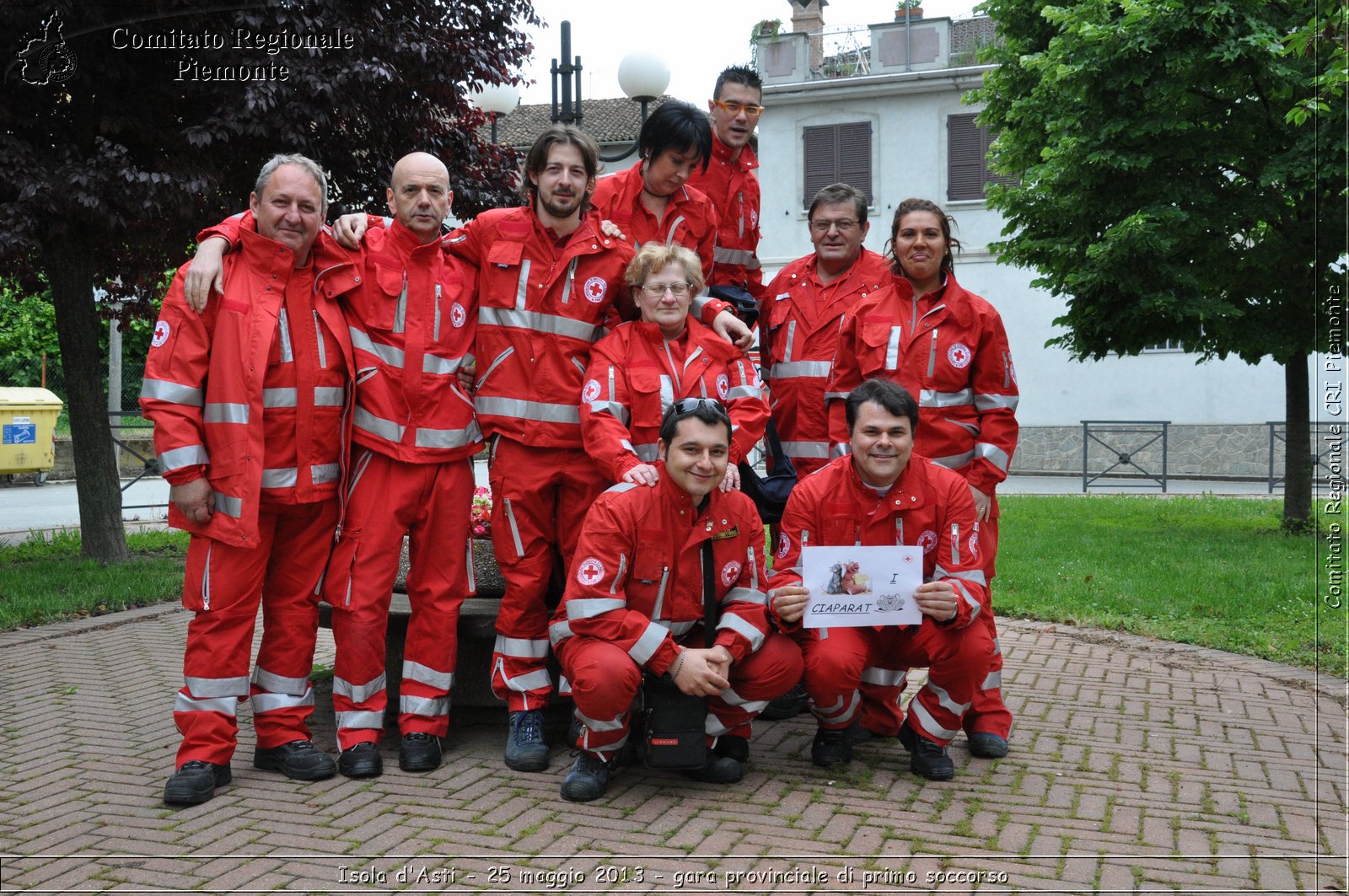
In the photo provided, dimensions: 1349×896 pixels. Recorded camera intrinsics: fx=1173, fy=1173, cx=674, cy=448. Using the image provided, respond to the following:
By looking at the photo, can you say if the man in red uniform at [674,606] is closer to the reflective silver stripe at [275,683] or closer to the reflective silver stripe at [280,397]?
the reflective silver stripe at [275,683]

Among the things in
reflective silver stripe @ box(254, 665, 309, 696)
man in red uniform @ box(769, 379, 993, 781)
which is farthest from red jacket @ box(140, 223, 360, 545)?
man in red uniform @ box(769, 379, 993, 781)

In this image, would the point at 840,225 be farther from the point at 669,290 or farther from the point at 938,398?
the point at 669,290

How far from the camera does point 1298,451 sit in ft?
41.3

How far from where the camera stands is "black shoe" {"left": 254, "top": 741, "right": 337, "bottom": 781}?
4707 mm

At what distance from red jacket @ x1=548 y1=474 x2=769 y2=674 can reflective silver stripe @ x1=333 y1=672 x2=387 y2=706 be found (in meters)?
0.79

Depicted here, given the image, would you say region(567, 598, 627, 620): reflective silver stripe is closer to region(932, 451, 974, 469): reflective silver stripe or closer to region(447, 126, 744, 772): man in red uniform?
region(447, 126, 744, 772): man in red uniform

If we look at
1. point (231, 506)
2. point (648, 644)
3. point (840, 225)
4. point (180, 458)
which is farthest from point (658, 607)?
point (840, 225)

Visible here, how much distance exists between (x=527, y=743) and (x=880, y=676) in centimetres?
155

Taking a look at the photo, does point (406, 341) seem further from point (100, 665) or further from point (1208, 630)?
point (1208, 630)

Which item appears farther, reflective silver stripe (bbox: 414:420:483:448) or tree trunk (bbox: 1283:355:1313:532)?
tree trunk (bbox: 1283:355:1313:532)

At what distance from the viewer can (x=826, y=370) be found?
575cm

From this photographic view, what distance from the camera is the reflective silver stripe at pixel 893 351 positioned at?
5.27 metres

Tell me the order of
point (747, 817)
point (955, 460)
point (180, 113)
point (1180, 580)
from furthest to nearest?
point (1180, 580) → point (180, 113) → point (955, 460) → point (747, 817)

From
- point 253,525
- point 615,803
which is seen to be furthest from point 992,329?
point 253,525
